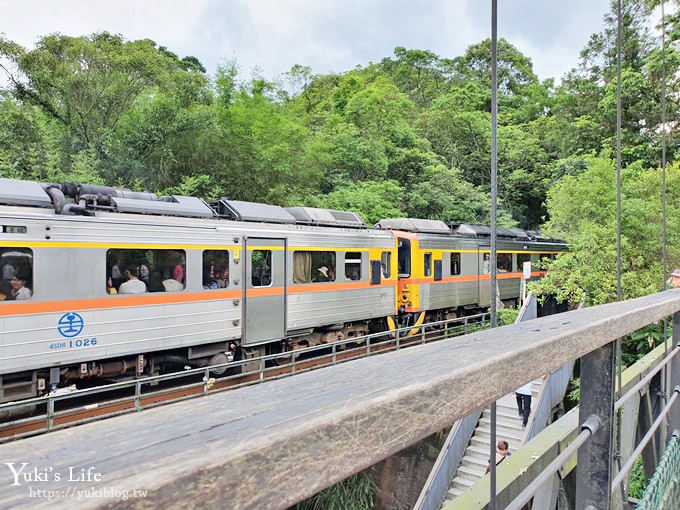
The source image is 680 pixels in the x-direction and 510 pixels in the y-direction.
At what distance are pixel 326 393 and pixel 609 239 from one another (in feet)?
47.7

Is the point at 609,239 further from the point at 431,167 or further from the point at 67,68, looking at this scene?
the point at 67,68

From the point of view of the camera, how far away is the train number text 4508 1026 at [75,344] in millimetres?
6426

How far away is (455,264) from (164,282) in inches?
368

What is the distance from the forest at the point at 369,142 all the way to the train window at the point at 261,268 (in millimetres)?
8728

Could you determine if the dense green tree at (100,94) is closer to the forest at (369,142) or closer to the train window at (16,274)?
the forest at (369,142)

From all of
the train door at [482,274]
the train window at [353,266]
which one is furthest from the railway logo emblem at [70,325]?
the train door at [482,274]

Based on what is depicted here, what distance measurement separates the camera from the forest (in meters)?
14.3

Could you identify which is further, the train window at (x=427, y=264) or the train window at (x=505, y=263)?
the train window at (x=505, y=263)

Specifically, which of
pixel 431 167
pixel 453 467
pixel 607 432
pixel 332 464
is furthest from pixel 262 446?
pixel 431 167

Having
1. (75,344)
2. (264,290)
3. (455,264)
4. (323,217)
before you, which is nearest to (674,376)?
(75,344)

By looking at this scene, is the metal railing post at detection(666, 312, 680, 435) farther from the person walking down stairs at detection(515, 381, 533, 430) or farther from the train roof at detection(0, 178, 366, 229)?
the person walking down stairs at detection(515, 381, 533, 430)

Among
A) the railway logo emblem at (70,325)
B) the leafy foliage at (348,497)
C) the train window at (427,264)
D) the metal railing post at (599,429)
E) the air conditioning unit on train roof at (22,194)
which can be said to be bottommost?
the leafy foliage at (348,497)

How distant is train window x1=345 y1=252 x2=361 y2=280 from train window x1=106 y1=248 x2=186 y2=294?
13.9ft

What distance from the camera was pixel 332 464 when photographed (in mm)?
592
